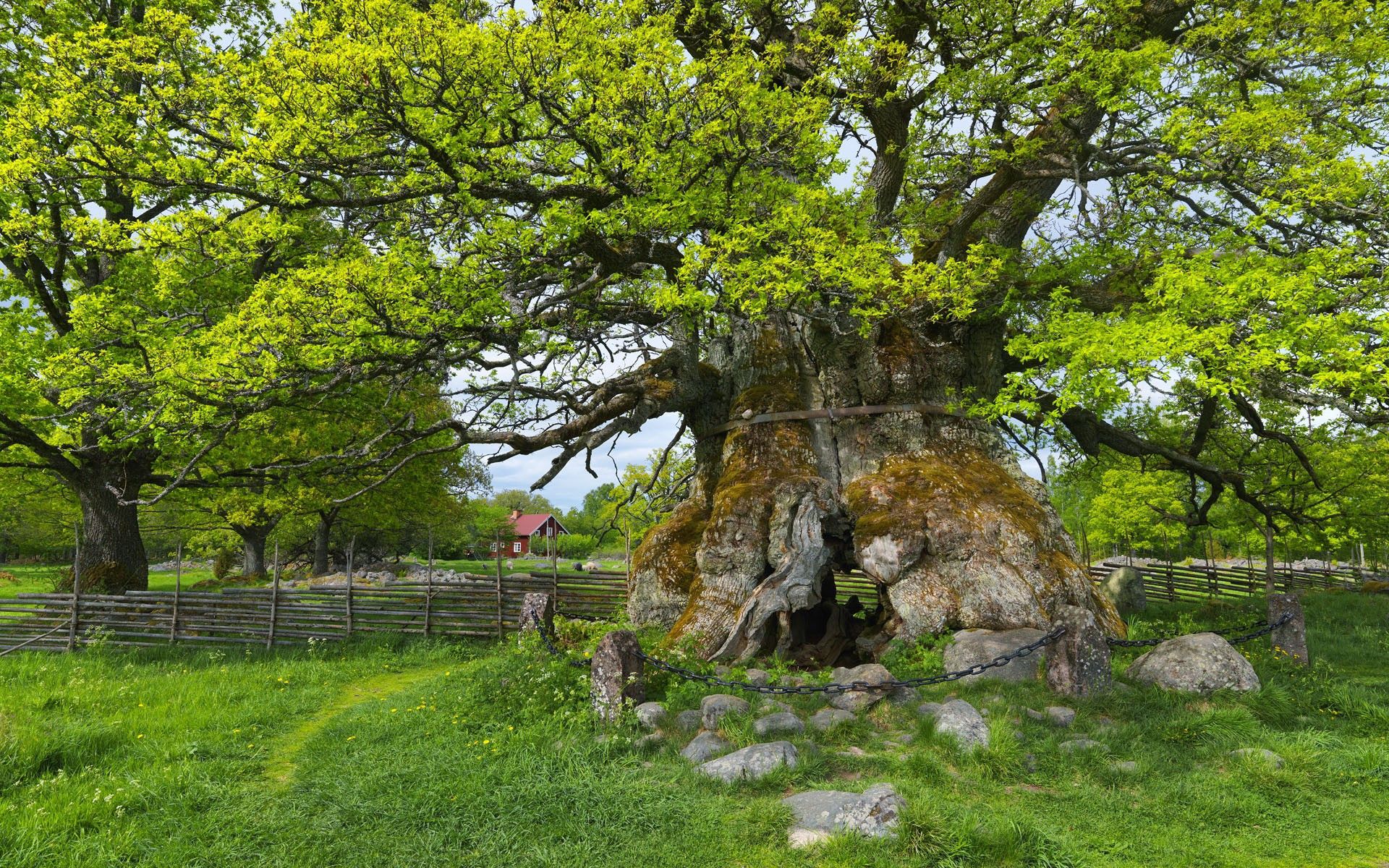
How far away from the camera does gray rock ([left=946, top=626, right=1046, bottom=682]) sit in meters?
6.70

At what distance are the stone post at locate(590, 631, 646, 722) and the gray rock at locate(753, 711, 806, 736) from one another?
44.9 inches

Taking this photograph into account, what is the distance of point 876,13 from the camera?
31.6 ft

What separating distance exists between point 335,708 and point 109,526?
28.5 feet

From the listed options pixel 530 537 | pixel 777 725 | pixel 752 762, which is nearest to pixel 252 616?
pixel 777 725

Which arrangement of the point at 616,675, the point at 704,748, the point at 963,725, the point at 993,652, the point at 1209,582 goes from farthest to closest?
the point at 1209,582 < the point at 993,652 < the point at 616,675 < the point at 963,725 < the point at 704,748

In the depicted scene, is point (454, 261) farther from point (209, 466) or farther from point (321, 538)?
point (321, 538)

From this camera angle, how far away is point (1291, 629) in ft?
25.2

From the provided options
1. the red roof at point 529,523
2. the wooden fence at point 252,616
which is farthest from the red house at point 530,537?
the wooden fence at point 252,616

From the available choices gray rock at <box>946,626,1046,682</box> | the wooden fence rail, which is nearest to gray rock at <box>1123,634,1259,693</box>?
gray rock at <box>946,626,1046,682</box>

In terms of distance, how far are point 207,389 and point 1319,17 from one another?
1324cm

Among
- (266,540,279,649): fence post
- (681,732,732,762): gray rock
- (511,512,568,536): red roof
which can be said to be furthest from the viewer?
(511,512,568,536): red roof

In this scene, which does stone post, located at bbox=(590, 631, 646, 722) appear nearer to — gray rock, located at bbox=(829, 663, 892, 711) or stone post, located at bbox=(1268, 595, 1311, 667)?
gray rock, located at bbox=(829, 663, 892, 711)

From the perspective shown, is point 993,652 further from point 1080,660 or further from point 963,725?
point 963,725

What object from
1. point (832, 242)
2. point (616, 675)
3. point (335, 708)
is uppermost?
point (832, 242)
